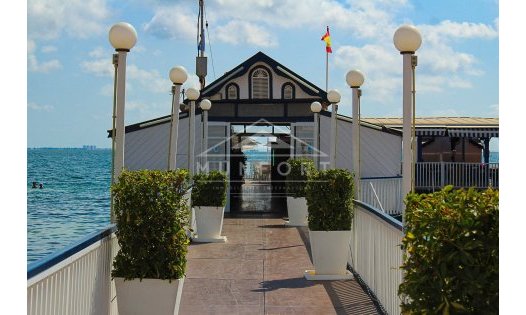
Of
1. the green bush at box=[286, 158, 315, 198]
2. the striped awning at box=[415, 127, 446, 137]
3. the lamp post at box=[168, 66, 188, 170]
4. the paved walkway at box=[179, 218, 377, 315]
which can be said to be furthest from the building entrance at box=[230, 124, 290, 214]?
the lamp post at box=[168, 66, 188, 170]

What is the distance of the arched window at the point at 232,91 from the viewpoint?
19.6 meters

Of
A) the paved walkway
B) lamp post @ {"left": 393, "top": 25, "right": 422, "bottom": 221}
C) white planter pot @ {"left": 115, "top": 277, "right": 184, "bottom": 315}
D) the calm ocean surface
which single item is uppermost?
lamp post @ {"left": 393, "top": 25, "right": 422, "bottom": 221}

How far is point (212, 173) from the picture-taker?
12.3m

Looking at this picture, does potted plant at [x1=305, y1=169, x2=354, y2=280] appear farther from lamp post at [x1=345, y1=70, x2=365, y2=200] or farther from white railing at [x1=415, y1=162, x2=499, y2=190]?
white railing at [x1=415, y1=162, x2=499, y2=190]

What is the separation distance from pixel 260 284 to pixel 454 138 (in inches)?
763

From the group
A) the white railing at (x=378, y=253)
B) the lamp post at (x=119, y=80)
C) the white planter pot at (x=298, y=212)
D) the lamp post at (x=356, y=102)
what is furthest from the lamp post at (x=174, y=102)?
the white planter pot at (x=298, y=212)

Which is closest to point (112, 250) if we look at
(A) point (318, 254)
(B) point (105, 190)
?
(A) point (318, 254)

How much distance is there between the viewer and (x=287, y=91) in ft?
64.4

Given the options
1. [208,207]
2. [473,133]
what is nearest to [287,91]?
[473,133]

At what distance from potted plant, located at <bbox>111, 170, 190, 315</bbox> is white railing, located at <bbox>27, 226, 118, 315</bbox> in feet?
0.41

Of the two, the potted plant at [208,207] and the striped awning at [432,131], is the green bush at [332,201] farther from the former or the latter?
the striped awning at [432,131]

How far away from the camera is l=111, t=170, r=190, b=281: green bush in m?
5.81
